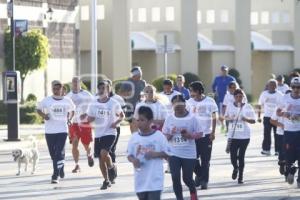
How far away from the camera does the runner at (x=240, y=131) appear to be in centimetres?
1672

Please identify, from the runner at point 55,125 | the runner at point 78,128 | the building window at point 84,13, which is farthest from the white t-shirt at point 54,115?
the building window at point 84,13

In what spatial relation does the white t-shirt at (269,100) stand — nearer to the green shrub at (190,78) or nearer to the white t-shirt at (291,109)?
the white t-shirt at (291,109)

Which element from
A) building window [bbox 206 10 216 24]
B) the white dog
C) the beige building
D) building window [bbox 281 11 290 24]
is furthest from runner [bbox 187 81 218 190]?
building window [bbox 281 11 290 24]

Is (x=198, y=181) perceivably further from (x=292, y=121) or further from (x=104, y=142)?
(x=292, y=121)

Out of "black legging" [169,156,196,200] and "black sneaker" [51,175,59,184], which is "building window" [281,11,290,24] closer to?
"black sneaker" [51,175,59,184]

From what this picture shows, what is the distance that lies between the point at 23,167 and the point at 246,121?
5.50 metres

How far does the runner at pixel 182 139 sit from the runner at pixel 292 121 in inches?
124

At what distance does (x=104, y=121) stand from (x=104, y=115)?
0.36 feet

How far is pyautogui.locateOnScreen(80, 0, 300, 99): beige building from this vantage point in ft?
161

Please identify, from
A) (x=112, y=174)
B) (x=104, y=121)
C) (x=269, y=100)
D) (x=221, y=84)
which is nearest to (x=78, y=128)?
(x=112, y=174)

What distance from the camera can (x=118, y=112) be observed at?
52.7 ft

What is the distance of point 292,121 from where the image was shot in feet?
52.6

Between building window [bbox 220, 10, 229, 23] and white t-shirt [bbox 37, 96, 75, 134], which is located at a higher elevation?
building window [bbox 220, 10, 229, 23]

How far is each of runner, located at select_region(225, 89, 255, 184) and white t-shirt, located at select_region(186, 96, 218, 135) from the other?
2.38 ft
